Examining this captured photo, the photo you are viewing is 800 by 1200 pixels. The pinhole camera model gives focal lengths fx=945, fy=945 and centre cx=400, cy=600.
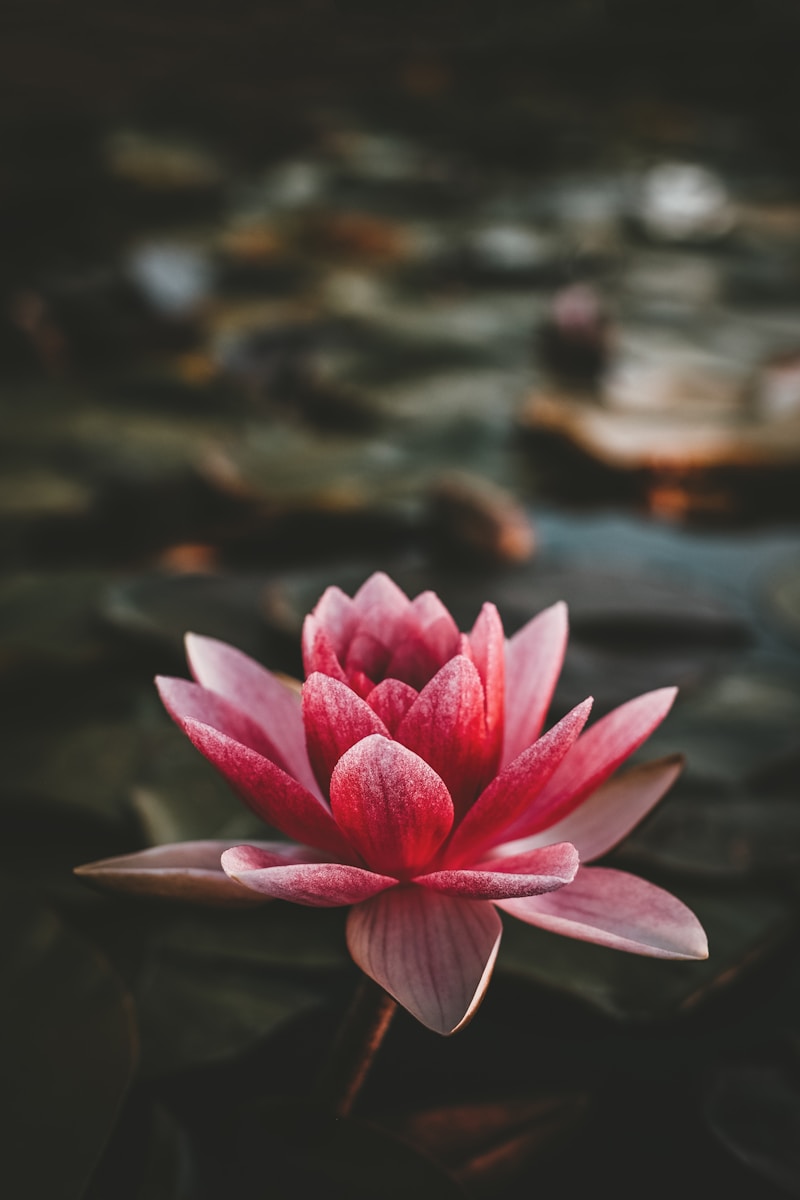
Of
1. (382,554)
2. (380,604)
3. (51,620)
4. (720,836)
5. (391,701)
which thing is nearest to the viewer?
(391,701)

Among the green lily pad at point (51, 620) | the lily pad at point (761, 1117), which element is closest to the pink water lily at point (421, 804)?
the lily pad at point (761, 1117)

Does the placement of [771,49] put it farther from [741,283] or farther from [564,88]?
[741,283]

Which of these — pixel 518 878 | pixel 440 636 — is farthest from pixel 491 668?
pixel 518 878

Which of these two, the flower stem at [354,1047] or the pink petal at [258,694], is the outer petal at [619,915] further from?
the pink petal at [258,694]

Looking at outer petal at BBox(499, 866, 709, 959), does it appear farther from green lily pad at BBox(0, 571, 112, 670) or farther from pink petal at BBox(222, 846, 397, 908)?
green lily pad at BBox(0, 571, 112, 670)

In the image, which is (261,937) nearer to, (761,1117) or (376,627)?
(376,627)

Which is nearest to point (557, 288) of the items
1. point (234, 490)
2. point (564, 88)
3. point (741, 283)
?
point (741, 283)
